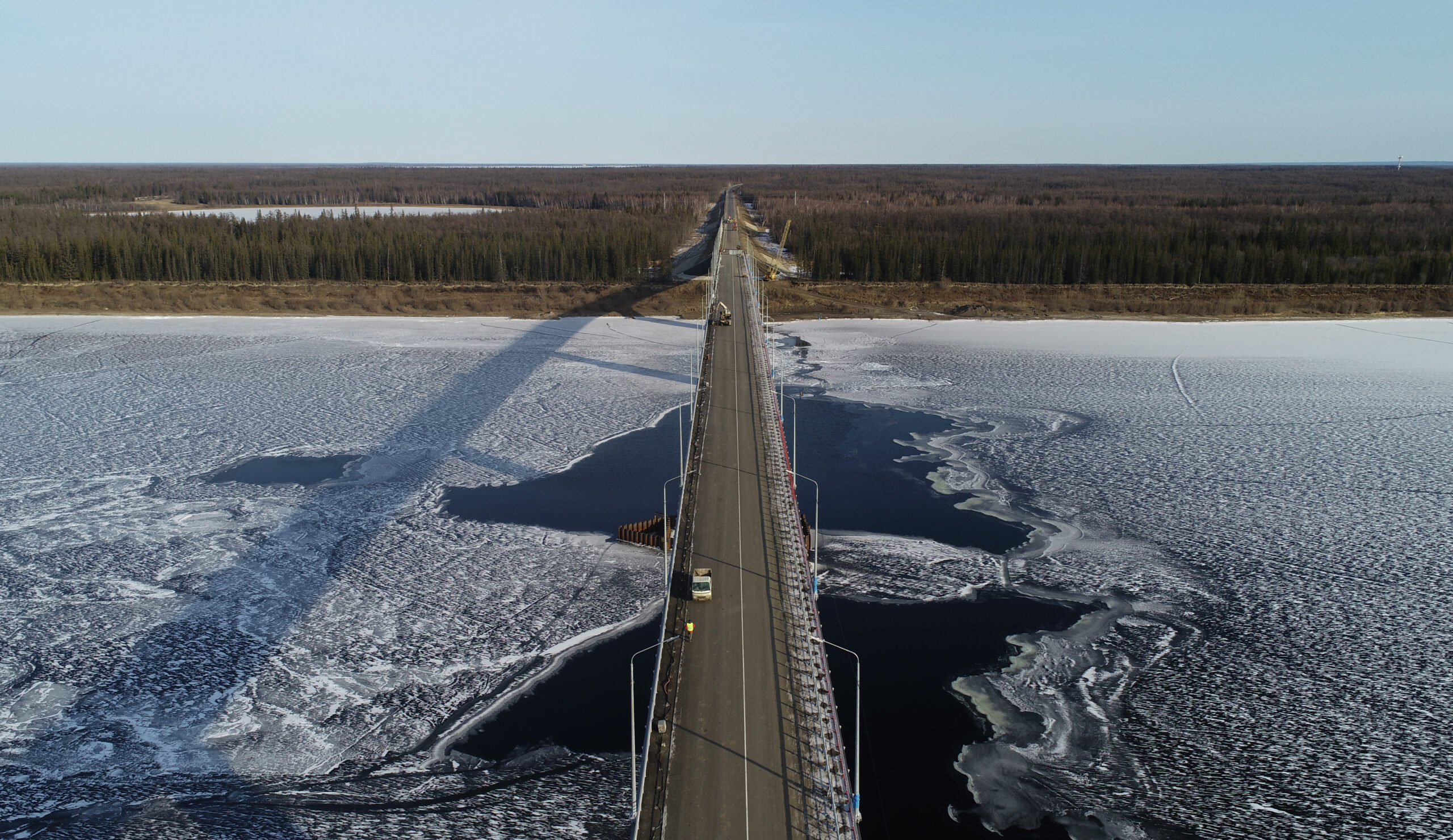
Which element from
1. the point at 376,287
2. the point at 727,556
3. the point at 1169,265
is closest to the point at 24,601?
the point at 727,556

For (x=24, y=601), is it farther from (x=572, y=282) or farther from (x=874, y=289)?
(x=874, y=289)

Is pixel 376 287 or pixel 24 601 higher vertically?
pixel 376 287

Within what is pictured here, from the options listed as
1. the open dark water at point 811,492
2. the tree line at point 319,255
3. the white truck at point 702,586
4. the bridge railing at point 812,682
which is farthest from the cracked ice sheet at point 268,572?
the tree line at point 319,255

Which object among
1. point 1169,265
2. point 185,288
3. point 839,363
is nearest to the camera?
point 839,363

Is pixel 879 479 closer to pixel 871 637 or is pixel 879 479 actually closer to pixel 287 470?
pixel 871 637

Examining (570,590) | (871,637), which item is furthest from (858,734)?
(570,590)

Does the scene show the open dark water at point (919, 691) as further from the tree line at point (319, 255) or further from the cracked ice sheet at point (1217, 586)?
the tree line at point (319, 255)
